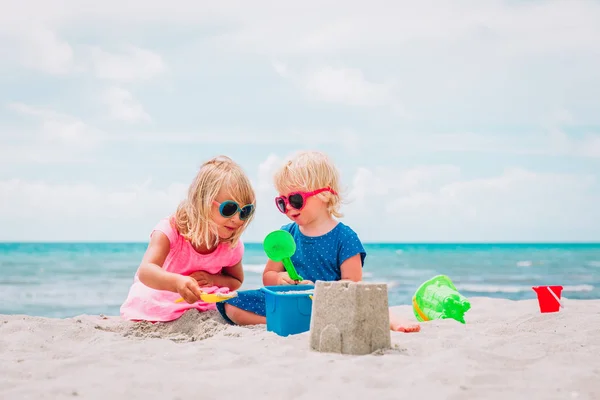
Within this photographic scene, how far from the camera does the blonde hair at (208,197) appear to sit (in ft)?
11.9

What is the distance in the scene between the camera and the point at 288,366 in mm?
2336

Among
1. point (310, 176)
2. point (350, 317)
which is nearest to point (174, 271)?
point (310, 176)

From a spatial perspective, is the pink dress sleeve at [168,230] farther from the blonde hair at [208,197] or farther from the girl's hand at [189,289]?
the girl's hand at [189,289]

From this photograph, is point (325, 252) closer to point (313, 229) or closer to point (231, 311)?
point (313, 229)

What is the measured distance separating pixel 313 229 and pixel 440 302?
1022 millimetres

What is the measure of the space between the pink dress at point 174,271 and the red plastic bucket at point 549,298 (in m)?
2.12

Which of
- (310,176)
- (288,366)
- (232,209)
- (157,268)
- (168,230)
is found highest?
(310,176)

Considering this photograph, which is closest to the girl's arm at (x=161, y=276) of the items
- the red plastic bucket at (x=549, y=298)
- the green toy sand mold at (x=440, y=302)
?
the green toy sand mold at (x=440, y=302)

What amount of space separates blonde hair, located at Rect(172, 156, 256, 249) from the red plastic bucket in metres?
2.09

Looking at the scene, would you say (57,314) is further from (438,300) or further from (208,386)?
(208,386)

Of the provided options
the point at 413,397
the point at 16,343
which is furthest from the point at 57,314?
the point at 413,397

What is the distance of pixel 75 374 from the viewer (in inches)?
90.1

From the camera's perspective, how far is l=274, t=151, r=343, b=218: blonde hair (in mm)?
3717

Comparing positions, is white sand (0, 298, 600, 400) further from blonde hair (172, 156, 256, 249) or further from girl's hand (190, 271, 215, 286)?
blonde hair (172, 156, 256, 249)
